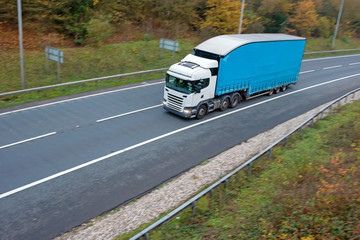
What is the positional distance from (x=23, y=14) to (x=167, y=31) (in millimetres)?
14832

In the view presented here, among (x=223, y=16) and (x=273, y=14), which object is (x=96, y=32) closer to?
(x=223, y=16)

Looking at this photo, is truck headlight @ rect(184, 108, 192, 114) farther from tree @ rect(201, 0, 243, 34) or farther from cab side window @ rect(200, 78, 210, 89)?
tree @ rect(201, 0, 243, 34)

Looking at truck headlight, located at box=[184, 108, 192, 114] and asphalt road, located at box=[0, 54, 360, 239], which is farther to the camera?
truck headlight, located at box=[184, 108, 192, 114]

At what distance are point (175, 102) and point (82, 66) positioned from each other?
10.1m

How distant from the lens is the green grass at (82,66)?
65.4 feet

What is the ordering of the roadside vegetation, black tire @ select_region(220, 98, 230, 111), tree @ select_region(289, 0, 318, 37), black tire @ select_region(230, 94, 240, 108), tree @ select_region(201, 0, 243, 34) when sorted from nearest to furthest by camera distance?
the roadside vegetation → black tire @ select_region(220, 98, 230, 111) → black tire @ select_region(230, 94, 240, 108) → tree @ select_region(201, 0, 243, 34) → tree @ select_region(289, 0, 318, 37)

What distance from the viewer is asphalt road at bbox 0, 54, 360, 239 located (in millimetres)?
9812

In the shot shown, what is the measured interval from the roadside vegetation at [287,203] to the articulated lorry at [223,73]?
6100 millimetres

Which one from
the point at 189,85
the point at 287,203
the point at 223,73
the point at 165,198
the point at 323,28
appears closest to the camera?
the point at 287,203

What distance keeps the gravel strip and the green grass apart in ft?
36.1

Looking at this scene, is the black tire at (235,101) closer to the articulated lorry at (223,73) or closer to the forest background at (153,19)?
the articulated lorry at (223,73)

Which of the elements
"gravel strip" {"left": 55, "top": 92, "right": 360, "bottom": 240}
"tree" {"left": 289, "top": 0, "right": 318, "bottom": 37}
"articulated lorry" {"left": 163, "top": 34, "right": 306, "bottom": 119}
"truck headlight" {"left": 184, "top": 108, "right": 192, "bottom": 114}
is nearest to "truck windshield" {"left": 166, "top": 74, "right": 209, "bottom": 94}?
"articulated lorry" {"left": 163, "top": 34, "right": 306, "bottom": 119}

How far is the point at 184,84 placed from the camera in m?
16.9

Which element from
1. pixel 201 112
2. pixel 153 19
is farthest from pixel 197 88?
pixel 153 19
